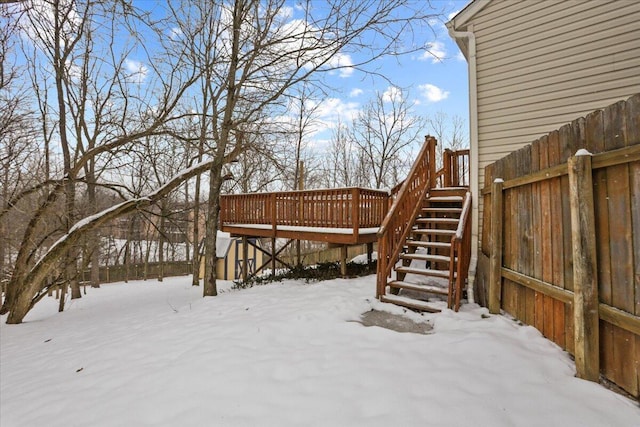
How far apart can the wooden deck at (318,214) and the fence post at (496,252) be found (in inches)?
132

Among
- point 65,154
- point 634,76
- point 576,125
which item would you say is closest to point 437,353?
point 576,125

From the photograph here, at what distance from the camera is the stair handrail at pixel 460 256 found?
391 cm

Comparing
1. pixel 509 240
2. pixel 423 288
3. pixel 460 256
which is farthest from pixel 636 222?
pixel 423 288

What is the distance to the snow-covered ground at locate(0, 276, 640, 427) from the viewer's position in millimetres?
1920

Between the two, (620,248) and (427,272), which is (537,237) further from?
(427,272)

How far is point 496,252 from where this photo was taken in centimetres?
356

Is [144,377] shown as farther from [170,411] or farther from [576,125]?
[576,125]

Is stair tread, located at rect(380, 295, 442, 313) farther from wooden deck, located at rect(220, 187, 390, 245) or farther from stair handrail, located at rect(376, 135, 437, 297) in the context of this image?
wooden deck, located at rect(220, 187, 390, 245)

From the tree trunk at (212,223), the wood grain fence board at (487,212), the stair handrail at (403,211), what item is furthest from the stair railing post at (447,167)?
the tree trunk at (212,223)

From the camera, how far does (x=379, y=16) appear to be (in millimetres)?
5090

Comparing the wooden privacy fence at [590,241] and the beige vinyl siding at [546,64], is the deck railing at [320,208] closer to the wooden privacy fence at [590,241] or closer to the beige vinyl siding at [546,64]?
the beige vinyl siding at [546,64]

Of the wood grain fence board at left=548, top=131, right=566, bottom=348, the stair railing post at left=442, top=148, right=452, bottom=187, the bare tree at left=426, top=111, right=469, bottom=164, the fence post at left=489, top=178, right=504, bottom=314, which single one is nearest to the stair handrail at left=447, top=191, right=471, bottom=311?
the fence post at left=489, top=178, right=504, bottom=314

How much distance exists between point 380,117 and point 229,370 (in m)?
17.9

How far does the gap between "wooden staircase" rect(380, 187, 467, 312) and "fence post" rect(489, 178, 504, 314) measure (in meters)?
0.46
